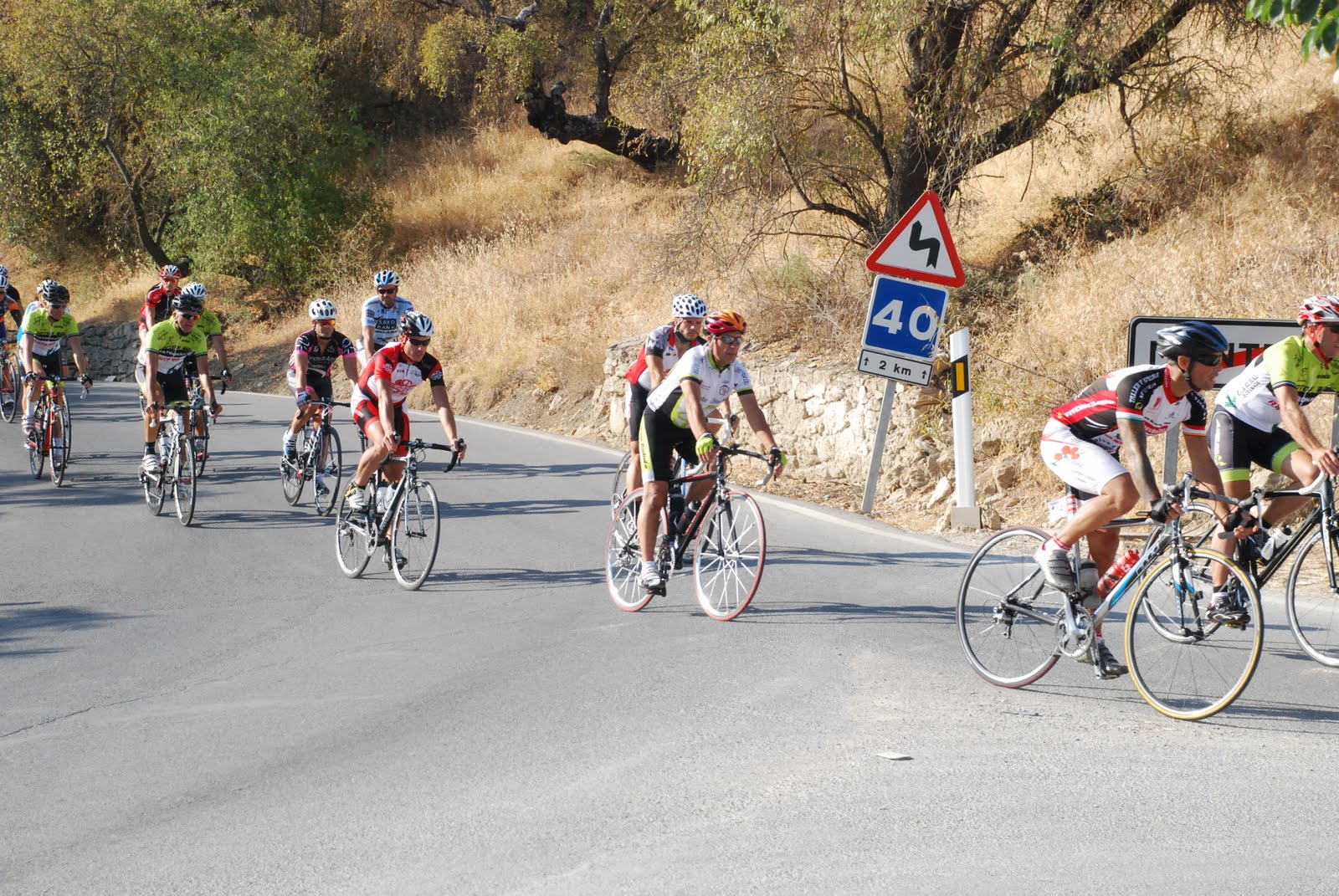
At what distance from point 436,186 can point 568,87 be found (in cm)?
591

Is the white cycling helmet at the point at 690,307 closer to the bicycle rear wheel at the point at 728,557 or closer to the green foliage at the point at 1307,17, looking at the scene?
the bicycle rear wheel at the point at 728,557

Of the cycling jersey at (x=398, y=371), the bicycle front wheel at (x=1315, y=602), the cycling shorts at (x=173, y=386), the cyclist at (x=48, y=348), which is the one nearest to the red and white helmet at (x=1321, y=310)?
the bicycle front wheel at (x=1315, y=602)

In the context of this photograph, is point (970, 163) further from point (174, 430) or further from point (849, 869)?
point (849, 869)

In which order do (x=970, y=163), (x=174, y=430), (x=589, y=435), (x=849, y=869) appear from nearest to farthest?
(x=849, y=869) < (x=174, y=430) < (x=970, y=163) < (x=589, y=435)

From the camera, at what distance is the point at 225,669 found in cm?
717

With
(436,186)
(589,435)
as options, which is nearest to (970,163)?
(589,435)

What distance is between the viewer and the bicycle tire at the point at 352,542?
31.1 ft

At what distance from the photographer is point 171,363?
12.7 meters

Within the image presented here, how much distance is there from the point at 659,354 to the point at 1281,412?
14.8 ft

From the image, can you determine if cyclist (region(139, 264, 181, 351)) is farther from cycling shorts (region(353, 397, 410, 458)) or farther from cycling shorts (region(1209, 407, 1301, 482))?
cycling shorts (region(1209, 407, 1301, 482))

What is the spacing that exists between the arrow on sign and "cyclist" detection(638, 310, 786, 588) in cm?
305

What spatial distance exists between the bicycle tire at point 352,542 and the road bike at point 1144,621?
4.77 metres

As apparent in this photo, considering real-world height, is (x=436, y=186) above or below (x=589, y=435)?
above

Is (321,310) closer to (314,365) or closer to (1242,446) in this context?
(314,365)
